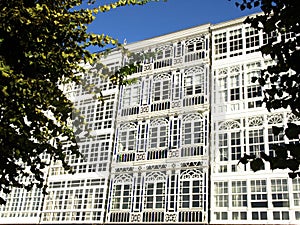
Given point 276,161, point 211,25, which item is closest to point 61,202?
point 211,25

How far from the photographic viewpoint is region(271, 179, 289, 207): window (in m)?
19.1

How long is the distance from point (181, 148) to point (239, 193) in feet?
14.3

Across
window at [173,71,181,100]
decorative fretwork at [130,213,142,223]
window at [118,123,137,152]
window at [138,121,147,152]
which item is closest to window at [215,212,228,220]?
decorative fretwork at [130,213,142,223]

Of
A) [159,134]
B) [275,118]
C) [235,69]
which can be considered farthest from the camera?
[159,134]

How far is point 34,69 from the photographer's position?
8.07m

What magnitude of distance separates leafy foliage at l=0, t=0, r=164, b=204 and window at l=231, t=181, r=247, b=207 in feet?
47.0

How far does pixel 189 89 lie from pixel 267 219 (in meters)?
9.28

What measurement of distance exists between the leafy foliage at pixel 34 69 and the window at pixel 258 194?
14.2 m

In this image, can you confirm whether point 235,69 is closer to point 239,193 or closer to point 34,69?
point 239,193

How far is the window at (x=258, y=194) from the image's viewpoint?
64.4ft

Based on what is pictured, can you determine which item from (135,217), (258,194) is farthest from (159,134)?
(258,194)

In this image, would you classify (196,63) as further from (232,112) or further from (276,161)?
(276,161)

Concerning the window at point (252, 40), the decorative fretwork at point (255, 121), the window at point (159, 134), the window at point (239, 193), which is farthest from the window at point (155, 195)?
the window at point (252, 40)

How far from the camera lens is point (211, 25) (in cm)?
2542
